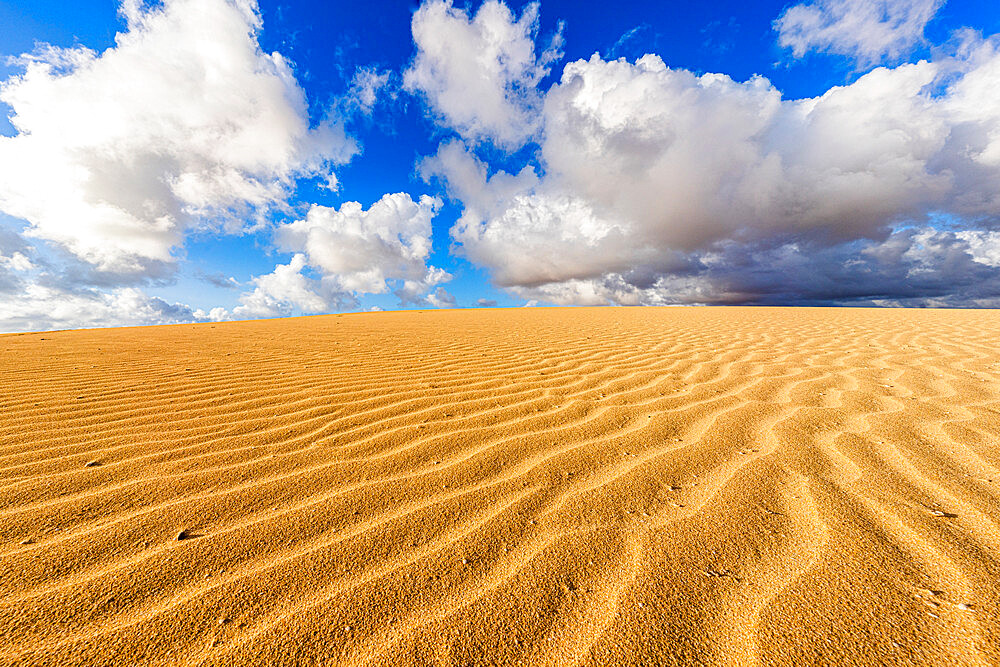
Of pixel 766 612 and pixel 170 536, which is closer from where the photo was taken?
pixel 766 612

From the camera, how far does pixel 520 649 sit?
1.20 m

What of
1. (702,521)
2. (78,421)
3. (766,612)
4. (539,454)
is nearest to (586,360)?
(539,454)

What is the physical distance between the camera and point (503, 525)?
1.81 metres

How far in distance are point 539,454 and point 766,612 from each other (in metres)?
1.38

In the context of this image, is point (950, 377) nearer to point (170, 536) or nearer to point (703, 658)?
point (703, 658)

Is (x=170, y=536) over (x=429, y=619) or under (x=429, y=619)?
over

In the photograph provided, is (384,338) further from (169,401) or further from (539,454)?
(539,454)

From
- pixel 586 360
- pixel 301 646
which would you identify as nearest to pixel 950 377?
pixel 586 360

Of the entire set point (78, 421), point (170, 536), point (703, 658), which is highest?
point (78, 421)

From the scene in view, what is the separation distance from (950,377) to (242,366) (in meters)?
8.01

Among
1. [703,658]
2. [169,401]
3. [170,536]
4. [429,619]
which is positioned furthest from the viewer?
[169,401]

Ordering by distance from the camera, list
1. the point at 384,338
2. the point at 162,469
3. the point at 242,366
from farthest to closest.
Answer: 1. the point at 384,338
2. the point at 242,366
3. the point at 162,469

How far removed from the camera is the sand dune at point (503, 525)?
1237mm

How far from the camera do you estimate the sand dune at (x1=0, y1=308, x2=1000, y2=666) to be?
124 cm
